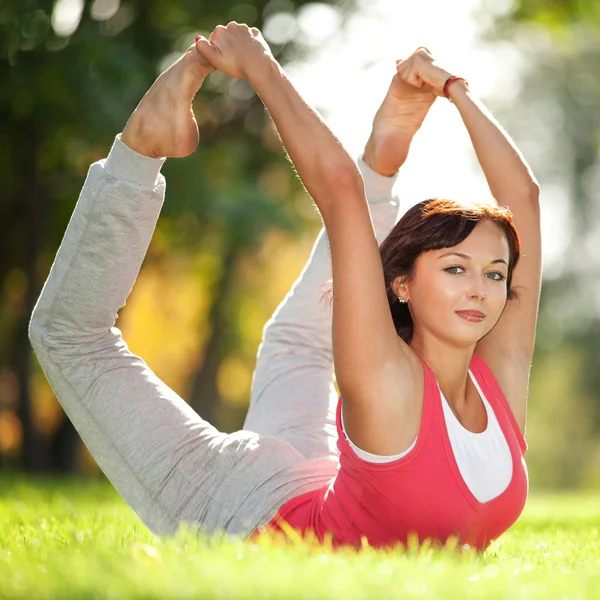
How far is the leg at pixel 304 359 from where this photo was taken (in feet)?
11.9

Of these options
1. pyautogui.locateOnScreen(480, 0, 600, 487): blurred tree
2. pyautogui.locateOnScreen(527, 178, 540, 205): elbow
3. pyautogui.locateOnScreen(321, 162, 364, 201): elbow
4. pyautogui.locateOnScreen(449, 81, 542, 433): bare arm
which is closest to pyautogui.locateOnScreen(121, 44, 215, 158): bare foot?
pyautogui.locateOnScreen(321, 162, 364, 201): elbow

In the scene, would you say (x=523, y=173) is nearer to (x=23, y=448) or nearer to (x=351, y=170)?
(x=351, y=170)

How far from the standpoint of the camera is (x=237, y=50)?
9.37 feet

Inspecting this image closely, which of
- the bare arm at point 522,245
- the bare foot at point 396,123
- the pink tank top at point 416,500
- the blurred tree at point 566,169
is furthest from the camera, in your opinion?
the blurred tree at point 566,169

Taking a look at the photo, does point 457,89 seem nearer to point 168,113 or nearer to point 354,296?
point 168,113

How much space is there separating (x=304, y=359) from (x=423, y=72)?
124 cm

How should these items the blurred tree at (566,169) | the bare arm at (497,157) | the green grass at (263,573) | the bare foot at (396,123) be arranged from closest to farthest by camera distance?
the green grass at (263,573) < the bare arm at (497,157) < the bare foot at (396,123) < the blurred tree at (566,169)

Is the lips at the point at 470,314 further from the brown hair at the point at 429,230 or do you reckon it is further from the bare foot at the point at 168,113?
the bare foot at the point at 168,113

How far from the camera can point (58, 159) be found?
41.1 feet

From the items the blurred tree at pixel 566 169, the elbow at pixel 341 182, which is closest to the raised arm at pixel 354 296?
the elbow at pixel 341 182

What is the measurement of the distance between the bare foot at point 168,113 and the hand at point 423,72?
0.92 m

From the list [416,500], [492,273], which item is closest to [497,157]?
[492,273]

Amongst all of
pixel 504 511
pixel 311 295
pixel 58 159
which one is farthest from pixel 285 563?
pixel 58 159

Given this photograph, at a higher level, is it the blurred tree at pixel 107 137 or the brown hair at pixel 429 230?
the blurred tree at pixel 107 137
